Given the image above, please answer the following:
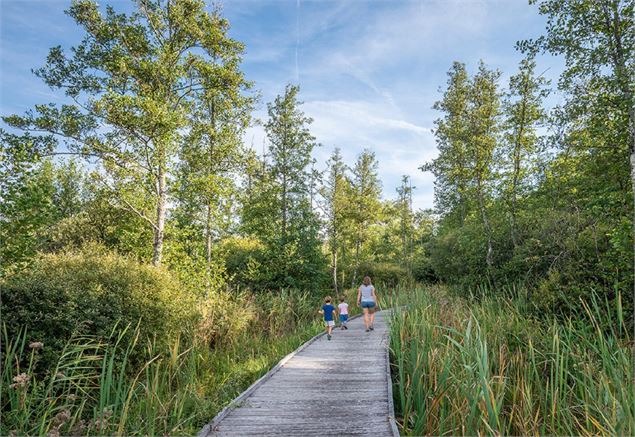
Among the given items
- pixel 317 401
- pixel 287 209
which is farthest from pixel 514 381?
pixel 287 209

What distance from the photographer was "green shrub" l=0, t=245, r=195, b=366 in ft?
18.9

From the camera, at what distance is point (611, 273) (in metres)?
7.32

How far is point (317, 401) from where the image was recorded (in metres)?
4.96

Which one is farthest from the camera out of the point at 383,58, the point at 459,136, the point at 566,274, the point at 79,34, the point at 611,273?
the point at 459,136

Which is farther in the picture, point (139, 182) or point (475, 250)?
point (475, 250)

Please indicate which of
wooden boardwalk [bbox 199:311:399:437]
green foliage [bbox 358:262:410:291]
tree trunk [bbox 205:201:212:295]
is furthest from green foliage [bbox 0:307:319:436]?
green foliage [bbox 358:262:410:291]

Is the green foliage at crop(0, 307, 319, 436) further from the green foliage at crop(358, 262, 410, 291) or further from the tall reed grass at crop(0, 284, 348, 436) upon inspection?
the green foliage at crop(358, 262, 410, 291)

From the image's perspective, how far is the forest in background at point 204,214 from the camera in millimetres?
5805

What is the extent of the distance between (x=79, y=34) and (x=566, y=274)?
15.0m

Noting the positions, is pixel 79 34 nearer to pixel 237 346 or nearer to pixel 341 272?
pixel 237 346

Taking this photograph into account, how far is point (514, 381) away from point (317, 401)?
2657 mm

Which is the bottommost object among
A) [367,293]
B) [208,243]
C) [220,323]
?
[220,323]

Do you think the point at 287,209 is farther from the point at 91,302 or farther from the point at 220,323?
the point at 91,302

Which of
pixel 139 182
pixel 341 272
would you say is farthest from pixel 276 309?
pixel 341 272
